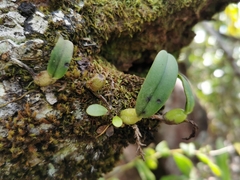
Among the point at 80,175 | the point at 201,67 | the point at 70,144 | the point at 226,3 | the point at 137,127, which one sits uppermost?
the point at 226,3

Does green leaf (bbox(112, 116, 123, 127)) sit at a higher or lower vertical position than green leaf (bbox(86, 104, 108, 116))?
lower

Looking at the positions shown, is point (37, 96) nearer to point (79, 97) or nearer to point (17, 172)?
point (79, 97)

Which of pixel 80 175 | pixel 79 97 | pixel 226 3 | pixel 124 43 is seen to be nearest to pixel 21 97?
pixel 79 97

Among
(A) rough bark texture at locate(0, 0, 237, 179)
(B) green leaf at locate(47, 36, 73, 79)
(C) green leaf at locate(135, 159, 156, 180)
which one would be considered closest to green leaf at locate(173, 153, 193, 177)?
(C) green leaf at locate(135, 159, 156, 180)

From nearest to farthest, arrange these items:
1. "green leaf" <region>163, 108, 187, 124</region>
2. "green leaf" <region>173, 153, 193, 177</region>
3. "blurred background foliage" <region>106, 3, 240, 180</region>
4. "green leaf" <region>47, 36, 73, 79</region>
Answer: "green leaf" <region>47, 36, 73, 79</region>, "green leaf" <region>163, 108, 187, 124</region>, "green leaf" <region>173, 153, 193, 177</region>, "blurred background foliage" <region>106, 3, 240, 180</region>

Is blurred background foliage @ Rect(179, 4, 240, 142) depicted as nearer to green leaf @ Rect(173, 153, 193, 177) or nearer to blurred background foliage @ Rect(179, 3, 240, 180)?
blurred background foliage @ Rect(179, 3, 240, 180)

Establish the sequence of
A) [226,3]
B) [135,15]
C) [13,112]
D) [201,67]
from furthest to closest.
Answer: [201,67] → [226,3] → [135,15] → [13,112]

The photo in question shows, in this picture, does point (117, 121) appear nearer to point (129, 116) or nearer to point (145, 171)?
point (129, 116)
